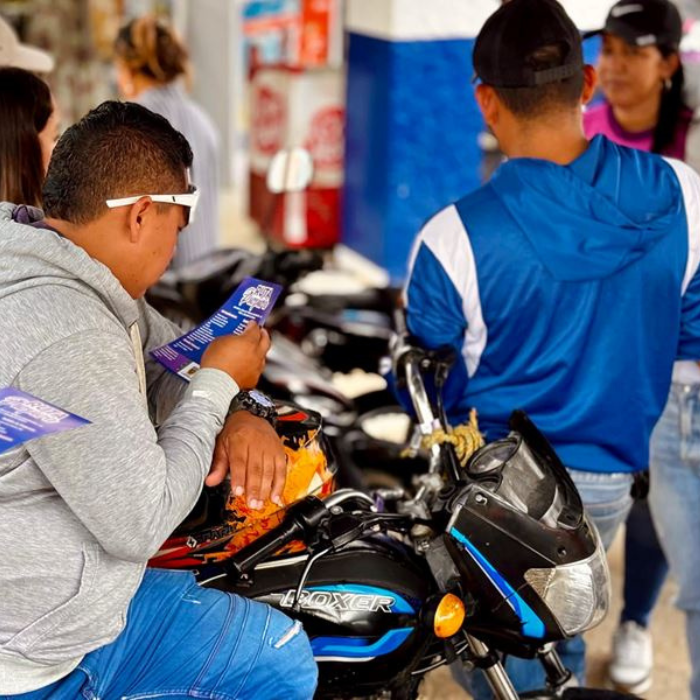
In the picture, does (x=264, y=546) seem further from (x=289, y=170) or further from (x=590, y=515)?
(x=289, y=170)

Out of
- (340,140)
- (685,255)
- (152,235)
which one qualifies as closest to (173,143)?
(152,235)

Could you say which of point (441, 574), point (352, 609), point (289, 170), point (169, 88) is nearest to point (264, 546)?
point (352, 609)

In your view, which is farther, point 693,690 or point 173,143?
point 693,690

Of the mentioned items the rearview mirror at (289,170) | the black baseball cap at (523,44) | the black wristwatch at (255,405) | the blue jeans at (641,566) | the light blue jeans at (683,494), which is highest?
the black baseball cap at (523,44)

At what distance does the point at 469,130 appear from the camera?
25.8 ft

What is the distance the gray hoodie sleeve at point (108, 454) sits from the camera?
1649 mm

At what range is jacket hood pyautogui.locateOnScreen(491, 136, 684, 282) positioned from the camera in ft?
7.92

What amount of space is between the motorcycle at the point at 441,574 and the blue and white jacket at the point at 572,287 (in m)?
0.32

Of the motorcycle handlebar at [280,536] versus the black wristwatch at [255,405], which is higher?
the black wristwatch at [255,405]

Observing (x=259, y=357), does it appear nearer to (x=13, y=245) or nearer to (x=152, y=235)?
(x=152, y=235)

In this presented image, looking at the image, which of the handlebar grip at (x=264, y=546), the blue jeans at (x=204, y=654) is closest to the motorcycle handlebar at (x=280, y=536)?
the handlebar grip at (x=264, y=546)

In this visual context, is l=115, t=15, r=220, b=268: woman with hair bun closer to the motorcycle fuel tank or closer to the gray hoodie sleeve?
the motorcycle fuel tank

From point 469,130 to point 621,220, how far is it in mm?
5615

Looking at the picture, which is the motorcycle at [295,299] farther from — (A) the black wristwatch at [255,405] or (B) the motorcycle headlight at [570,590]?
(B) the motorcycle headlight at [570,590]
